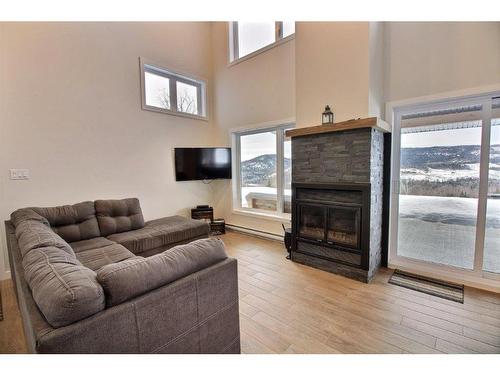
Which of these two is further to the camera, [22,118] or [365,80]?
[22,118]

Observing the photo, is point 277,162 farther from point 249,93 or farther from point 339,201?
point 339,201

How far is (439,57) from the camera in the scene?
2541mm

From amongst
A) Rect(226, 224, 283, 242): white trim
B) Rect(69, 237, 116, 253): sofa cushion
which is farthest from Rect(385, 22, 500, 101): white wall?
Rect(69, 237, 116, 253): sofa cushion

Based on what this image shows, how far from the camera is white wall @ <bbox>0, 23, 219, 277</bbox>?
2875mm

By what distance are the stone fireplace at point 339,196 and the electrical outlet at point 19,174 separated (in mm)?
3377

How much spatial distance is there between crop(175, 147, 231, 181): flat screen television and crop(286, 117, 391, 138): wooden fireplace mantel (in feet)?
6.46

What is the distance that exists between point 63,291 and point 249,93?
419cm

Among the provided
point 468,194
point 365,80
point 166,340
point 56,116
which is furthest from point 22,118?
point 468,194

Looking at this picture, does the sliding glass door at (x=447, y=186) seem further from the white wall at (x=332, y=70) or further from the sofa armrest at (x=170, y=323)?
the sofa armrest at (x=170, y=323)

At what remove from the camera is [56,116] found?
314cm

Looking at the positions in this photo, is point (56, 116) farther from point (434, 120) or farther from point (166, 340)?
point (434, 120)

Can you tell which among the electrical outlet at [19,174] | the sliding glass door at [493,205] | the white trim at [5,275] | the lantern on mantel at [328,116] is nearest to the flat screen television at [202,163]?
the electrical outlet at [19,174]

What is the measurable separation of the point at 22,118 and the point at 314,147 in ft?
11.9

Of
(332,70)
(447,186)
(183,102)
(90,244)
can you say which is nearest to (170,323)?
(90,244)
